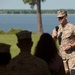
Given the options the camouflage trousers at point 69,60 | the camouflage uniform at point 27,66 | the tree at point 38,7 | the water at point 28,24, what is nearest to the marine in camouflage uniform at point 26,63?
the camouflage uniform at point 27,66

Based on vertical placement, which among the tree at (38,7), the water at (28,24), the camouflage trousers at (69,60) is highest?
the camouflage trousers at (69,60)

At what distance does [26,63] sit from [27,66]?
6 cm

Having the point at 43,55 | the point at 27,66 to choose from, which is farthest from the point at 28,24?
the point at 27,66

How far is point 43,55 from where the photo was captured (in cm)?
517

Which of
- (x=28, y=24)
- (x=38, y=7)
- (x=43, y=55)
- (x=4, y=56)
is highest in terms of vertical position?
(x=4, y=56)

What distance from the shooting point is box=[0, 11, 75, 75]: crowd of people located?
4066 mm

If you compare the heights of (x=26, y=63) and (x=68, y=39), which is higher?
(x=26, y=63)

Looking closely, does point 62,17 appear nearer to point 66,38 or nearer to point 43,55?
point 66,38

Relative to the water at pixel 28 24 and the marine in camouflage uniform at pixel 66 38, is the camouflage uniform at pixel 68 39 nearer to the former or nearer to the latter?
the marine in camouflage uniform at pixel 66 38

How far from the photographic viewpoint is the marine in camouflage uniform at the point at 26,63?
411 centimetres

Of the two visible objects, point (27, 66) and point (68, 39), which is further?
point (68, 39)

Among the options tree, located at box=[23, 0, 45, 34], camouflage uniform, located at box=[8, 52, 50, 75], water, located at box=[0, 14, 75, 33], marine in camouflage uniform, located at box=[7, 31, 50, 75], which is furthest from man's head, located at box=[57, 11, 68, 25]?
tree, located at box=[23, 0, 45, 34]

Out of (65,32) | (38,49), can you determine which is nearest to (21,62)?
(38,49)

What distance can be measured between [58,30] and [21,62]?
3.34m
